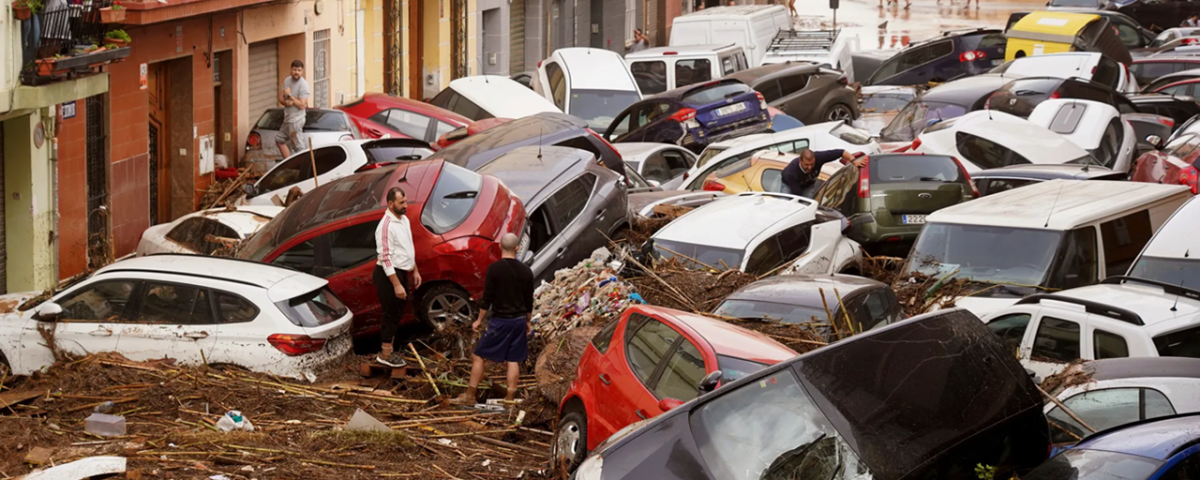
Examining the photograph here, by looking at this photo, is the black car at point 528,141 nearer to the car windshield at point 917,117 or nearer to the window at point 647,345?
the car windshield at point 917,117

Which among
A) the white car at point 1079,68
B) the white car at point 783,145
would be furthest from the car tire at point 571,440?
the white car at point 1079,68

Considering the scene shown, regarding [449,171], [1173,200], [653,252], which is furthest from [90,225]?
[1173,200]

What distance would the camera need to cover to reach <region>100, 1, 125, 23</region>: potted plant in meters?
16.6

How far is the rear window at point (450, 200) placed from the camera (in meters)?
12.6

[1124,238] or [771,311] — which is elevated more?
[1124,238]

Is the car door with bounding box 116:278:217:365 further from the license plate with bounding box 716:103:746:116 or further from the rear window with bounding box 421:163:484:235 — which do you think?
the license plate with bounding box 716:103:746:116

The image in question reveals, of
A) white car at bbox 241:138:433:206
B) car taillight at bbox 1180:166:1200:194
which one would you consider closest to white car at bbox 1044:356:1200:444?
car taillight at bbox 1180:166:1200:194

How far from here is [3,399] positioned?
A: 10.6 m

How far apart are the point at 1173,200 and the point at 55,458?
10.7m

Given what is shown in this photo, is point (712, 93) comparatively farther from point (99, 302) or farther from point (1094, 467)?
point (1094, 467)

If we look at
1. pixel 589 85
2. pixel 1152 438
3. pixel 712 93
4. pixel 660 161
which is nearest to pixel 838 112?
pixel 712 93

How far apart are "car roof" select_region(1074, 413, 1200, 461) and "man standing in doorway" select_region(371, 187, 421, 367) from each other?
6485 millimetres

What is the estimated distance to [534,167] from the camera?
14609mm

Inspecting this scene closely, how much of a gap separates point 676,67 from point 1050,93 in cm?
834
